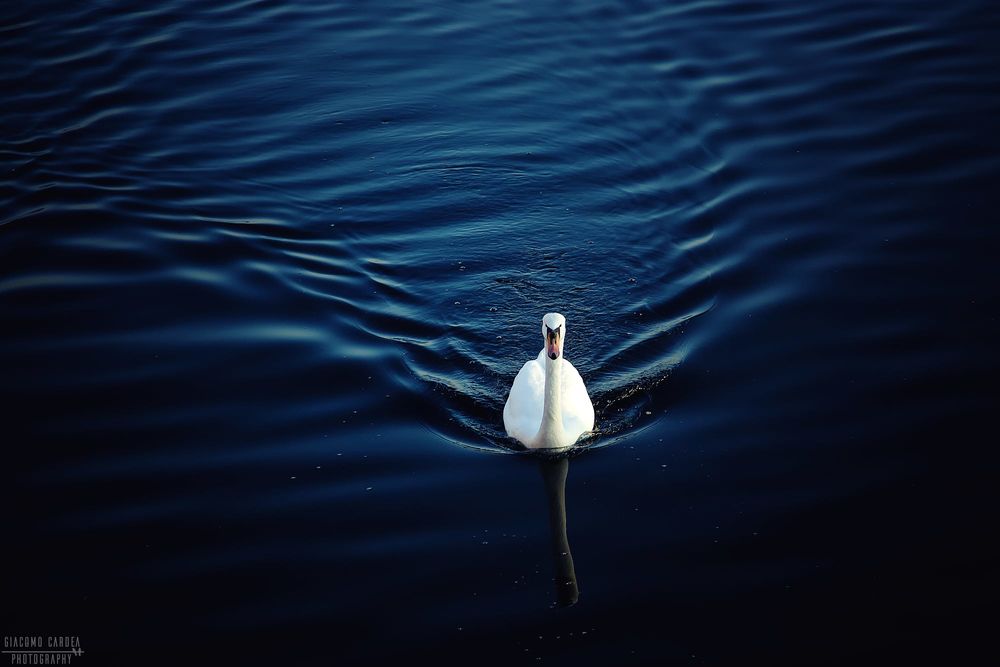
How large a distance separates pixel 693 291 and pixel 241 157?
23.0ft

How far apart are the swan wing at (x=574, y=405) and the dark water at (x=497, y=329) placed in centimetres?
36

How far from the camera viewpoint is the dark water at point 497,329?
29.9 ft

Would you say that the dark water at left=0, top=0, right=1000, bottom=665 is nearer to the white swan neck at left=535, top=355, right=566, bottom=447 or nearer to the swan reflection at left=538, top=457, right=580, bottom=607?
the swan reflection at left=538, top=457, right=580, bottom=607

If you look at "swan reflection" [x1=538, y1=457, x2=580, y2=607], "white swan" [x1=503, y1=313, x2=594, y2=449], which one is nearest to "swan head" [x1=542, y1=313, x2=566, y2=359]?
"white swan" [x1=503, y1=313, x2=594, y2=449]

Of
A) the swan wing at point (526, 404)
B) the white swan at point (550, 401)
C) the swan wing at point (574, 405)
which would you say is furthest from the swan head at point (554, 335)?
the swan wing at point (526, 404)

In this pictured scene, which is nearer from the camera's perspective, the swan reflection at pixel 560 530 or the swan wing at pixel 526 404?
the swan reflection at pixel 560 530

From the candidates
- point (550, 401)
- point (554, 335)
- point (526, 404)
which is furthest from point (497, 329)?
point (554, 335)

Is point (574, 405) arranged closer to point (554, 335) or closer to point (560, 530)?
point (554, 335)

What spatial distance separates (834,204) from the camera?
1451 centimetres

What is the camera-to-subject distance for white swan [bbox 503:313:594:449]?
10.5 metres

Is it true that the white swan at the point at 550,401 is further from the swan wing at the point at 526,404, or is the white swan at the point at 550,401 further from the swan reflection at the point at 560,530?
the swan reflection at the point at 560,530

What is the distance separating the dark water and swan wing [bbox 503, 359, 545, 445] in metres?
0.29

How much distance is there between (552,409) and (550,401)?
82mm

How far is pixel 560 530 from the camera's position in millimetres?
9867
